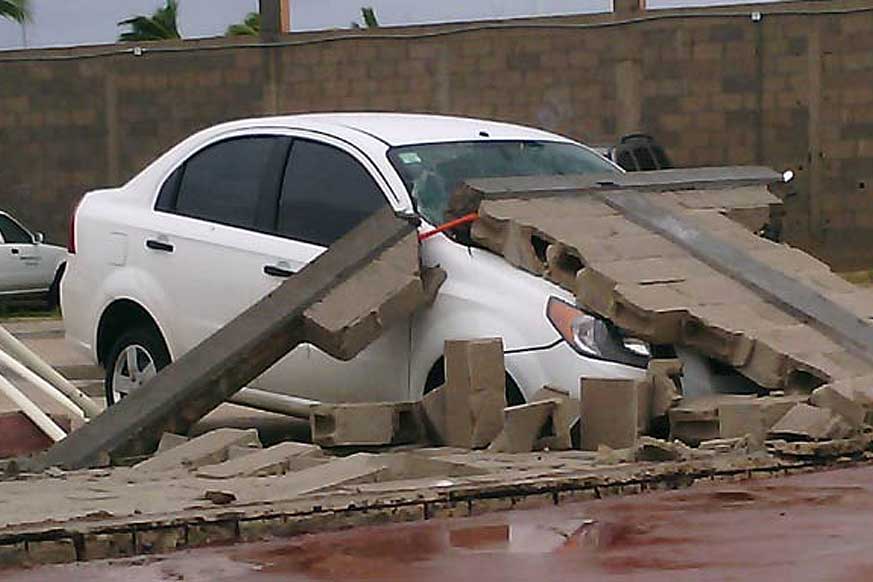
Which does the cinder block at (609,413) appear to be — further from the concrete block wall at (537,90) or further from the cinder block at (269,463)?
the concrete block wall at (537,90)

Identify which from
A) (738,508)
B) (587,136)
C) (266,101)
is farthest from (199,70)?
(738,508)

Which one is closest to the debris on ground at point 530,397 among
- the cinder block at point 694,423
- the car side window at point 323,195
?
the cinder block at point 694,423

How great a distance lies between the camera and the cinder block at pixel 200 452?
7.37m

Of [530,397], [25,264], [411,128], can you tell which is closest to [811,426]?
[530,397]

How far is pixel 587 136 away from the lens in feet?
79.5

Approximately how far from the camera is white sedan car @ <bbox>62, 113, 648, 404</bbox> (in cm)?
794

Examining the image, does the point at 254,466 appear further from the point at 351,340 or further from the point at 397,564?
the point at 397,564

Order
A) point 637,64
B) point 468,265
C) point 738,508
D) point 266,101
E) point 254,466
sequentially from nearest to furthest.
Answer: point 738,508 < point 254,466 < point 468,265 < point 637,64 < point 266,101

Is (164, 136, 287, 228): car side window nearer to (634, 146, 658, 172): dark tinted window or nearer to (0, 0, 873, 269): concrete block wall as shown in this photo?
(634, 146, 658, 172): dark tinted window

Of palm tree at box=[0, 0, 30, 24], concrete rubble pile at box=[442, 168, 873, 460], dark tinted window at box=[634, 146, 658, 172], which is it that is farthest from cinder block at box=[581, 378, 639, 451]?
palm tree at box=[0, 0, 30, 24]

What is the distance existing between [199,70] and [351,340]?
1834cm

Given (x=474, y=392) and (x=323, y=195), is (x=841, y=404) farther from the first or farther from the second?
(x=323, y=195)

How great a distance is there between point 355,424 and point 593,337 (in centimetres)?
106

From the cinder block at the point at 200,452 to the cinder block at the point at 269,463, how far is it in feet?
0.40
